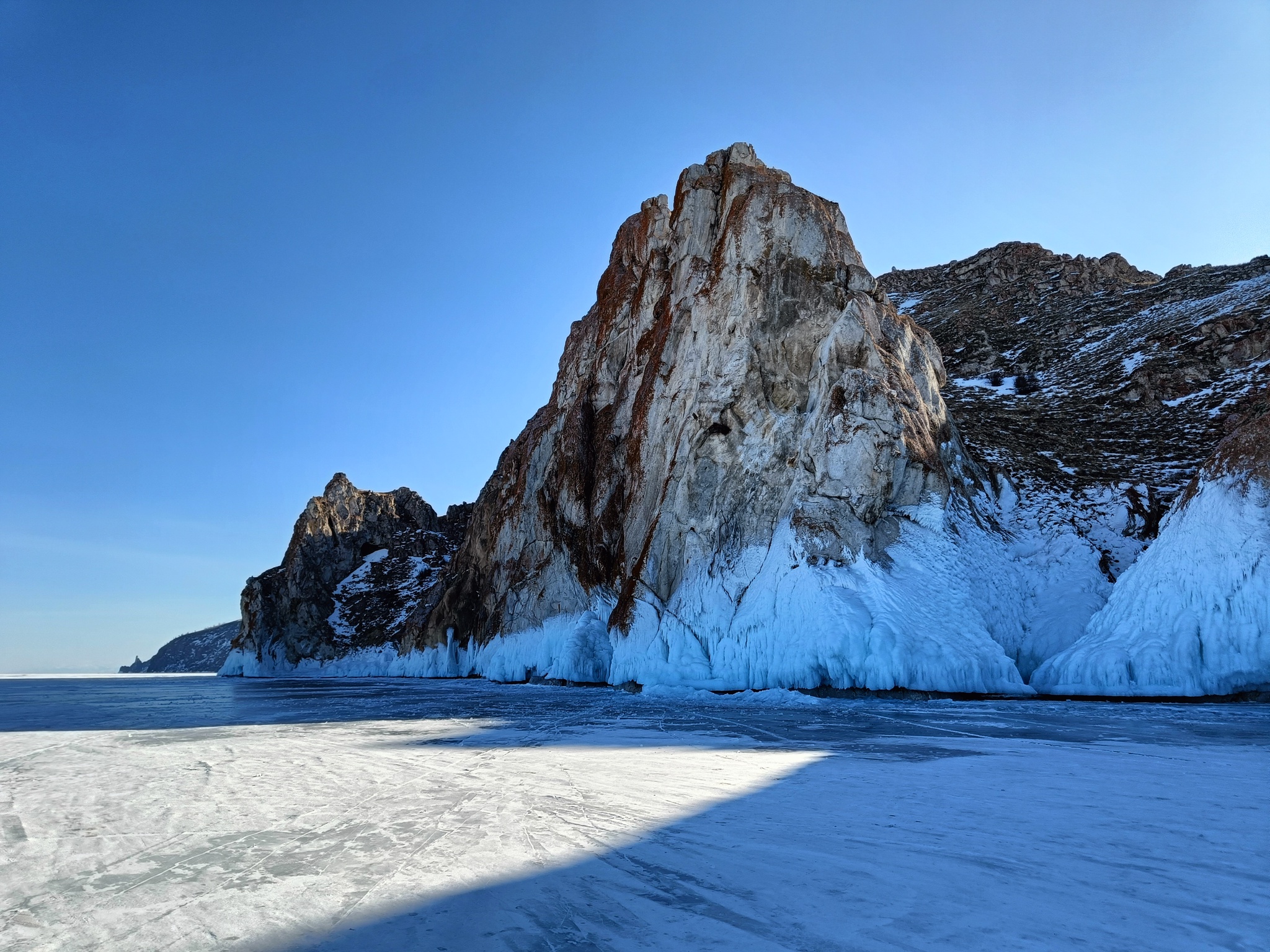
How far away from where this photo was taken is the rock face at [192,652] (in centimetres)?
15138

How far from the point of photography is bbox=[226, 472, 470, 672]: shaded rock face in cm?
7650

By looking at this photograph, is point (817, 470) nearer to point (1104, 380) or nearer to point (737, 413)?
point (737, 413)

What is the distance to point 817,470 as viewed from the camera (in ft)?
84.4

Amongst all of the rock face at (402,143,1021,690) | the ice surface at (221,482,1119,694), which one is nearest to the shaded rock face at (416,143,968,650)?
the rock face at (402,143,1021,690)

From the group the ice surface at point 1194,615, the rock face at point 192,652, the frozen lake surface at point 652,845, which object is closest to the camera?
the frozen lake surface at point 652,845

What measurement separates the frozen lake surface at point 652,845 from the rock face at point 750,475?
11194 mm

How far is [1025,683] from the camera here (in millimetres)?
21219

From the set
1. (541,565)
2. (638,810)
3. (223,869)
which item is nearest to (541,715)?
(638,810)

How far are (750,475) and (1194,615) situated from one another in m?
14.7

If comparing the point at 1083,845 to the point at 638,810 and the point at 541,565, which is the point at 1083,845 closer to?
the point at 638,810

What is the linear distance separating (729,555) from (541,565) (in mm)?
18910

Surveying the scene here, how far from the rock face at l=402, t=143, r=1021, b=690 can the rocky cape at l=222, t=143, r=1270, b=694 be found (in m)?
0.10

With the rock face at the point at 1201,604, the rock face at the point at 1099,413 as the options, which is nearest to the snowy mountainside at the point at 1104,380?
the rock face at the point at 1099,413

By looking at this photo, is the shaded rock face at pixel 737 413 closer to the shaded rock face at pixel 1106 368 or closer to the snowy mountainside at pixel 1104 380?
the snowy mountainside at pixel 1104 380
